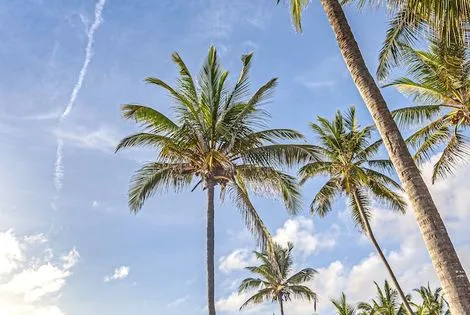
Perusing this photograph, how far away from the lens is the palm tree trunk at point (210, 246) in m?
12.6

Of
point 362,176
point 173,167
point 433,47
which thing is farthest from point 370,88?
point 362,176

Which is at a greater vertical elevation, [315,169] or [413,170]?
[315,169]

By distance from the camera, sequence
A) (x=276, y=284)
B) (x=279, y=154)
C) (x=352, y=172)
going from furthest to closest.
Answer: (x=276, y=284)
(x=352, y=172)
(x=279, y=154)

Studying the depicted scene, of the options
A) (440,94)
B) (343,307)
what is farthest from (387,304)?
(440,94)

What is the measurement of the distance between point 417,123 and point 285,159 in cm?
678

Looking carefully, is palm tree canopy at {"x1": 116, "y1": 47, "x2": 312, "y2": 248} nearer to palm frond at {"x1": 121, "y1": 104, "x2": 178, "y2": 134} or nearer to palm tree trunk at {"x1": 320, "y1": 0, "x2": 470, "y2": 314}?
palm frond at {"x1": 121, "y1": 104, "x2": 178, "y2": 134}

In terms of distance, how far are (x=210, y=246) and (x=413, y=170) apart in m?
8.06

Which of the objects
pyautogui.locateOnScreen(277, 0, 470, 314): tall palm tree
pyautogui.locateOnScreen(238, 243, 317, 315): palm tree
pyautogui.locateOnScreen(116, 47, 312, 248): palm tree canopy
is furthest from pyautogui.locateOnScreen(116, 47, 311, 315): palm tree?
pyautogui.locateOnScreen(238, 243, 317, 315): palm tree

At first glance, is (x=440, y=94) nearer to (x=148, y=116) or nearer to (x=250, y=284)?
(x=148, y=116)

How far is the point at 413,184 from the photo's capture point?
19.4 ft

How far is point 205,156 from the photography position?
1396 centimetres

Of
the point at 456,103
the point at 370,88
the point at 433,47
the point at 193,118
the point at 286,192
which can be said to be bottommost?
the point at 370,88

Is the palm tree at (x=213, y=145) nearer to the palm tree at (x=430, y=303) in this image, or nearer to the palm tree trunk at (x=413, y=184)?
the palm tree trunk at (x=413, y=184)

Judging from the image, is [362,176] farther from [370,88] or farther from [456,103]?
[370,88]
